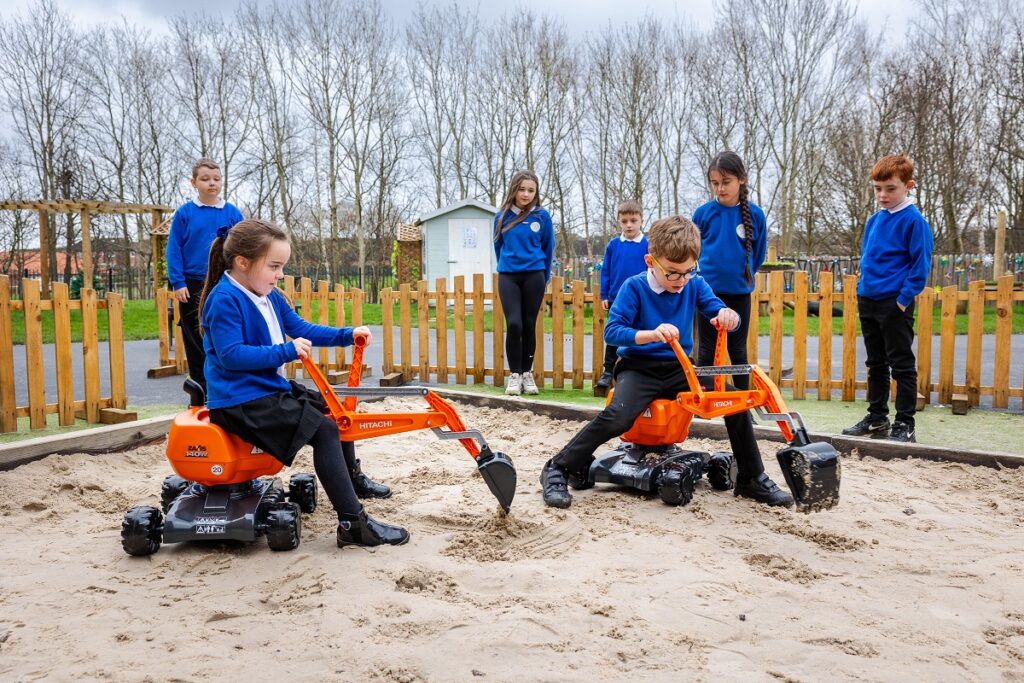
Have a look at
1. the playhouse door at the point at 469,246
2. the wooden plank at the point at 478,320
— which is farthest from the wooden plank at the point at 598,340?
the playhouse door at the point at 469,246

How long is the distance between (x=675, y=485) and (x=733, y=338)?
115 cm

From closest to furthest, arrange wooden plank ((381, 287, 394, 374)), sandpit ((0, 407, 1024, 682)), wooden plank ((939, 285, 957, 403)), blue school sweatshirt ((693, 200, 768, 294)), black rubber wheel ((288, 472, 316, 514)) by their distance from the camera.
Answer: sandpit ((0, 407, 1024, 682))
black rubber wheel ((288, 472, 316, 514))
blue school sweatshirt ((693, 200, 768, 294))
wooden plank ((939, 285, 957, 403))
wooden plank ((381, 287, 394, 374))

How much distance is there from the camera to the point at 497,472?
331 cm

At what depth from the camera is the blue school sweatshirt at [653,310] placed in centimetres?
377

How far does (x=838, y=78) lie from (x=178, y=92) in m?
24.0

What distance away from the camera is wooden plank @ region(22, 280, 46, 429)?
5.67 metres

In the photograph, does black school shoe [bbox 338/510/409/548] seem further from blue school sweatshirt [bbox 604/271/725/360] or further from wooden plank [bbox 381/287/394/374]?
wooden plank [bbox 381/287/394/374]

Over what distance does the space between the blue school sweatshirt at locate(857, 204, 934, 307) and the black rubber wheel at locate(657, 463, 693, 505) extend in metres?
2.26

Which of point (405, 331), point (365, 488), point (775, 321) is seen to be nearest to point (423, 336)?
point (405, 331)

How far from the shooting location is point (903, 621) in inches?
96.0

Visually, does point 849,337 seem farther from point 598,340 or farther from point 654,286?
point 654,286

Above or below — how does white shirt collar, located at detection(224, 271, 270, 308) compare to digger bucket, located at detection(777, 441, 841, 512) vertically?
above

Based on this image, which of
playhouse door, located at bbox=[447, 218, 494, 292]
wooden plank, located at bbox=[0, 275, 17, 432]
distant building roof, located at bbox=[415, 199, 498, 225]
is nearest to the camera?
wooden plank, located at bbox=[0, 275, 17, 432]

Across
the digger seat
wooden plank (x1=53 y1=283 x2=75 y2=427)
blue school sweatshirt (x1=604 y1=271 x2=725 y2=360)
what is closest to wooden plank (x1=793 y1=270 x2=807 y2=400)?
blue school sweatshirt (x1=604 y1=271 x2=725 y2=360)
